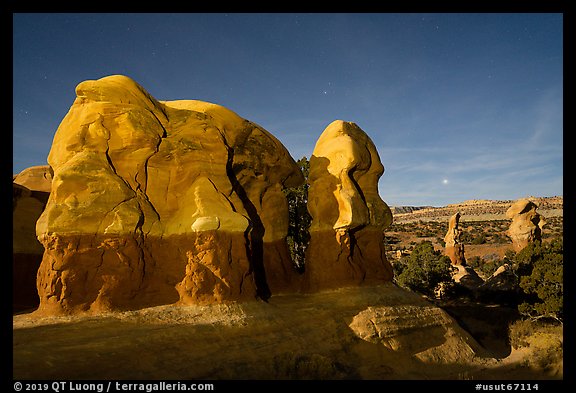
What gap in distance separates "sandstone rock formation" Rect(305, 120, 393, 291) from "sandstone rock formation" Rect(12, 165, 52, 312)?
1449 cm

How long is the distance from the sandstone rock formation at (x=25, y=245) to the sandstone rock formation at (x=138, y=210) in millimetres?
8150

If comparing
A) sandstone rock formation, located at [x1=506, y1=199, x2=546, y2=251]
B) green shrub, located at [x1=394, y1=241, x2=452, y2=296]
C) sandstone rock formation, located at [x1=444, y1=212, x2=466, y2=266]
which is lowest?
green shrub, located at [x1=394, y1=241, x2=452, y2=296]

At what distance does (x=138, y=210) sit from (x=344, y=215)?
32.1ft

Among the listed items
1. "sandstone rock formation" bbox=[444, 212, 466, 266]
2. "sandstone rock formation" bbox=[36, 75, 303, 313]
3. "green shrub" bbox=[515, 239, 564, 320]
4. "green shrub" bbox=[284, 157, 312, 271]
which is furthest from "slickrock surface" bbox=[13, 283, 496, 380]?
"sandstone rock formation" bbox=[444, 212, 466, 266]

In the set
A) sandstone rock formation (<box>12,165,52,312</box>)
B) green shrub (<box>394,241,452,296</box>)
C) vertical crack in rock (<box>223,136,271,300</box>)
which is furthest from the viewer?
green shrub (<box>394,241,452,296</box>)

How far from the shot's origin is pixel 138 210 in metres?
14.2

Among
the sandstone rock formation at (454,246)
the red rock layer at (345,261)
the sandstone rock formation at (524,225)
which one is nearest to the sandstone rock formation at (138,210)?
the red rock layer at (345,261)

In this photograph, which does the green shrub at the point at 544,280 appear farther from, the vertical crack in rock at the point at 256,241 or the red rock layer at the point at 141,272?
the red rock layer at the point at 141,272

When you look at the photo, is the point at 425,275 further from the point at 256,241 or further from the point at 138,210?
the point at 138,210

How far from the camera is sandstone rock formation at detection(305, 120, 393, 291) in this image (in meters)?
19.2

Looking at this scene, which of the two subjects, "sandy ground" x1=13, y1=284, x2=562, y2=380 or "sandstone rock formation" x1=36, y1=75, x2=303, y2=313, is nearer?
"sandy ground" x1=13, y1=284, x2=562, y2=380

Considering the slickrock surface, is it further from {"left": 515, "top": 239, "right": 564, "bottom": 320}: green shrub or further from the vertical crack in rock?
{"left": 515, "top": 239, "right": 564, "bottom": 320}: green shrub

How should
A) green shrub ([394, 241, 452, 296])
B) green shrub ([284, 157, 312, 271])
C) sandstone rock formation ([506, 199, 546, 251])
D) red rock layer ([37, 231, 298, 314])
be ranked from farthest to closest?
1. sandstone rock formation ([506, 199, 546, 251])
2. green shrub ([394, 241, 452, 296])
3. green shrub ([284, 157, 312, 271])
4. red rock layer ([37, 231, 298, 314])

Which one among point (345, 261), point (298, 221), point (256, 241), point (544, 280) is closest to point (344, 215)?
point (345, 261)
